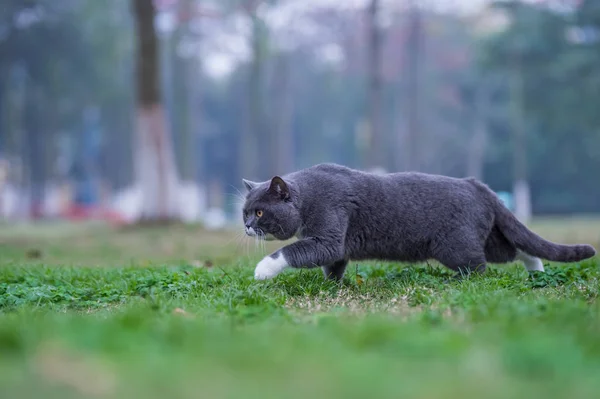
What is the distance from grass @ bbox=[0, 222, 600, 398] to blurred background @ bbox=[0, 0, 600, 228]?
12.3 m

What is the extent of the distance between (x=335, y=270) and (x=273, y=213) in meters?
0.84

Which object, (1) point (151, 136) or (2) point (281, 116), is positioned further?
(2) point (281, 116)

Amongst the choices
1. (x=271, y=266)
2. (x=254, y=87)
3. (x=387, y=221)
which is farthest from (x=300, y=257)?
(x=254, y=87)

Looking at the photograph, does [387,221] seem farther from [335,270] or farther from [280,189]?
[280,189]

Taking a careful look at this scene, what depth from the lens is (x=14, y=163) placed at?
42.8 meters

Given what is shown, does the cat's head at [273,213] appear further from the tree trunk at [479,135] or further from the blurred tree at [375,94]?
the tree trunk at [479,135]

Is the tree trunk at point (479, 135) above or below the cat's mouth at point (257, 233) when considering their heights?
below

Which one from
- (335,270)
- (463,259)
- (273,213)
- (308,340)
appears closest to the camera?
(308,340)

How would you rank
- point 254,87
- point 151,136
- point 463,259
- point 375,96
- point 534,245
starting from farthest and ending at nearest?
point 254,87
point 375,96
point 151,136
point 534,245
point 463,259

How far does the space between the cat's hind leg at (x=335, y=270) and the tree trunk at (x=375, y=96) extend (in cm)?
1889

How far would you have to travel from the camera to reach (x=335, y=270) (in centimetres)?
646

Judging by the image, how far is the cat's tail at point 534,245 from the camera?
258 inches

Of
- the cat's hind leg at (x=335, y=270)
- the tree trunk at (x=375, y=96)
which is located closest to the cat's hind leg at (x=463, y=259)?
the cat's hind leg at (x=335, y=270)

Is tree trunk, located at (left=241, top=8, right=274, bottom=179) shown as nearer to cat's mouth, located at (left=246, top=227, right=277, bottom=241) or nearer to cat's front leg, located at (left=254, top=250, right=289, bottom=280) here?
cat's mouth, located at (left=246, top=227, right=277, bottom=241)
